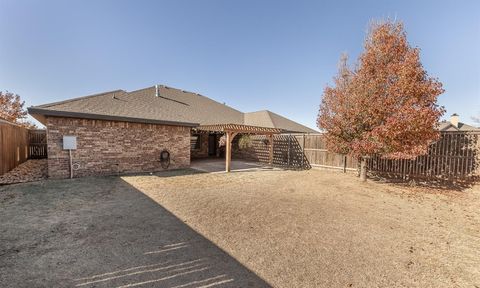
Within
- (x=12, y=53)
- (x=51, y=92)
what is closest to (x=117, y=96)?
(x=12, y=53)

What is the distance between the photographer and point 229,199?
20.0 ft

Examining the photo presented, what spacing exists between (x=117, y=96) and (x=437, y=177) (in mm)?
17286

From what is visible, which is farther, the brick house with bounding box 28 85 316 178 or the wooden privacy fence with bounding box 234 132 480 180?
the brick house with bounding box 28 85 316 178

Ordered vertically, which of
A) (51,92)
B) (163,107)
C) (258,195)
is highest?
(51,92)

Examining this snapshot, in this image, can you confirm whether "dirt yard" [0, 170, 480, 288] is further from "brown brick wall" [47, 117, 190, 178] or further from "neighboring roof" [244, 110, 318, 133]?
"neighboring roof" [244, 110, 318, 133]

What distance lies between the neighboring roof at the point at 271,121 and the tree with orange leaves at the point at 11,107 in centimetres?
2815

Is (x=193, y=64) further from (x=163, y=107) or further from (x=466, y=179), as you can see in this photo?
(x=466, y=179)

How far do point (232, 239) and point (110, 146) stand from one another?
26.8 feet

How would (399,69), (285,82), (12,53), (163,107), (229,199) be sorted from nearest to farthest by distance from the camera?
(229,199), (399,69), (12,53), (163,107), (285,82)

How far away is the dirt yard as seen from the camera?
2.58 meters

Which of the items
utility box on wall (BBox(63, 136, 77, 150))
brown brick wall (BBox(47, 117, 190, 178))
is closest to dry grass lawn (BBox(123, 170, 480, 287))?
brown brick wall (BBox(47, 117, 190, 178))

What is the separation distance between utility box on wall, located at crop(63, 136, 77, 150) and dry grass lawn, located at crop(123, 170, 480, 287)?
3214mm

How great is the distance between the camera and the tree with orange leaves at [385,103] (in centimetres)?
699

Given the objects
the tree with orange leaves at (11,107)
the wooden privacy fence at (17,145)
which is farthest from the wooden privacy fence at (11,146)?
the tree with orange leaves at (11,107)
